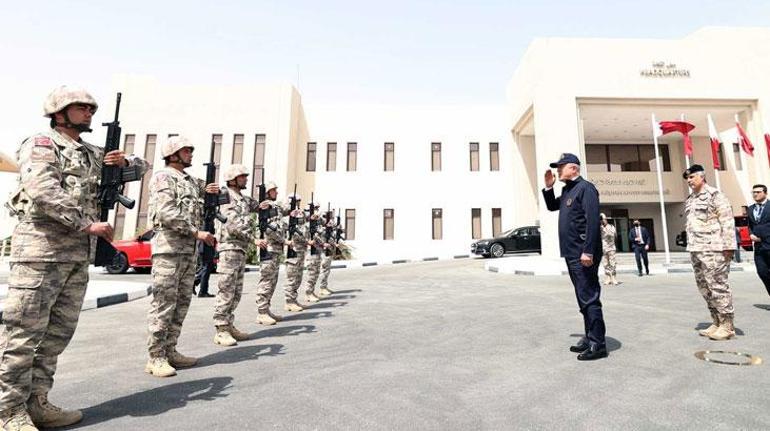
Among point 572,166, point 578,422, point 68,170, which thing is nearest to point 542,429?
point 578,422

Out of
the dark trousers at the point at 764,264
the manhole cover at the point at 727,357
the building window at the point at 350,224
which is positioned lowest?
the manhole cover at the point at 727,357

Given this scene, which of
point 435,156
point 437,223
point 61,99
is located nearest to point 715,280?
point 61,99

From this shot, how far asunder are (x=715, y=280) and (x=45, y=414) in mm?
5562

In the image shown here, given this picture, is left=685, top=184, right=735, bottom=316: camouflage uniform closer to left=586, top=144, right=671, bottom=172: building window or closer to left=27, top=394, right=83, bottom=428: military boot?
left=27, top=394, right=83, bottom=428: military boot

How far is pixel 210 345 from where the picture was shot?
3826mm

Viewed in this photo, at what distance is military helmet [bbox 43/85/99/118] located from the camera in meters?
2.19

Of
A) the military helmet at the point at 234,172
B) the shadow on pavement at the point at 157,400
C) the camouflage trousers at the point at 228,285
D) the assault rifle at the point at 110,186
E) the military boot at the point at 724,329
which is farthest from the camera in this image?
the military helmet at the point at 234,172

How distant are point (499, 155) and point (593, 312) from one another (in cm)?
1974

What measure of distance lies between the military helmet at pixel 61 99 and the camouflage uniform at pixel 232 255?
1789 mm

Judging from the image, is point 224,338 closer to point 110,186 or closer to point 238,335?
point 238,335

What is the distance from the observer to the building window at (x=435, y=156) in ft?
71.4

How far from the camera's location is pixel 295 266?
5836mm

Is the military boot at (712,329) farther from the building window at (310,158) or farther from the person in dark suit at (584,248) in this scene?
the building window at (310,158)

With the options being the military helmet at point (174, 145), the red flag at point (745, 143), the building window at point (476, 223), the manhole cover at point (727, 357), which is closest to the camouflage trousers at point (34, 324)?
the military helmet at point (174, 145)
